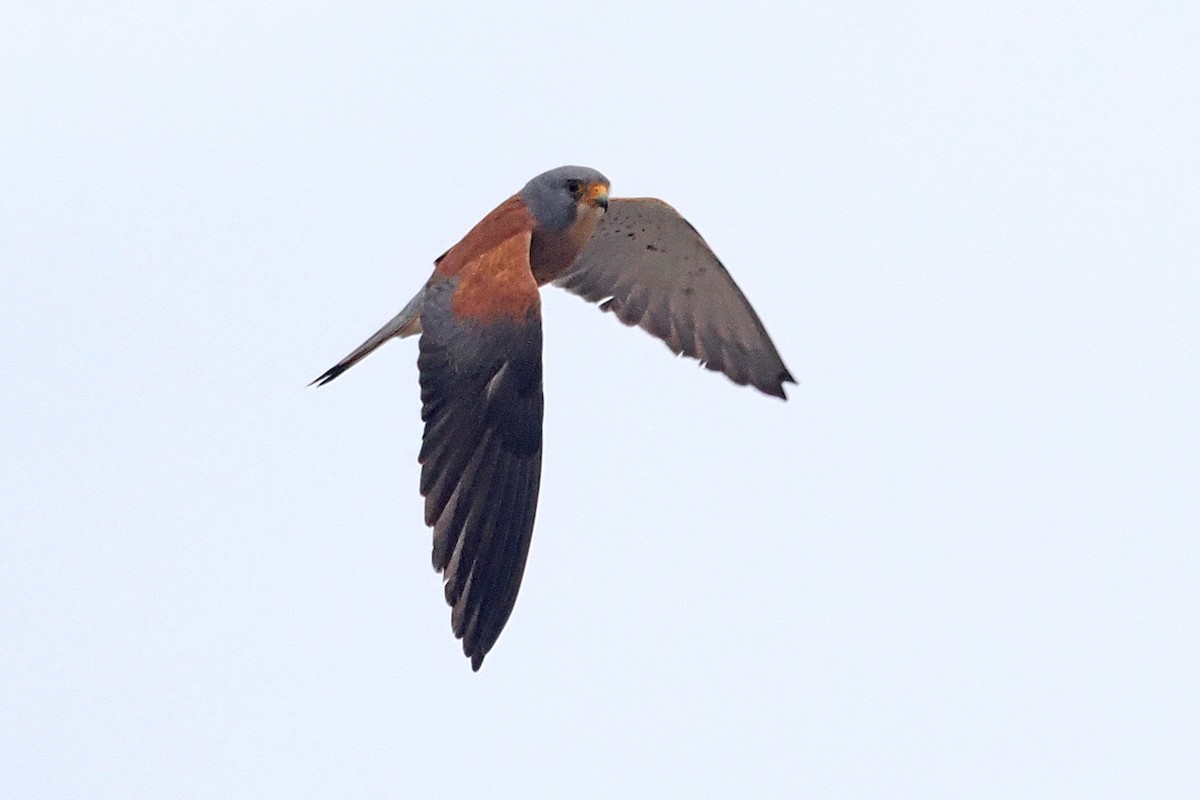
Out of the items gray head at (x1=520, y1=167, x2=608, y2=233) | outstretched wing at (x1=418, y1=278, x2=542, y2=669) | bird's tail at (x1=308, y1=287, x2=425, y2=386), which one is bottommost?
outstretched wing at (x1=418, y1=278, x2=542, y2=669)

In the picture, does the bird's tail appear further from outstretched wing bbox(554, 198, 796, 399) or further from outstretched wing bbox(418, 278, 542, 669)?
outstretched wing bbox(554, 198, 796, 399)

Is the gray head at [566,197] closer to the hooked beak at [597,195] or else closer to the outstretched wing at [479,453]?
the hooked beak at [597,195]

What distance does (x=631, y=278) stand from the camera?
12219mm

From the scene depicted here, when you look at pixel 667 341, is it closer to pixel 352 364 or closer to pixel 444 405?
pixel 352 364

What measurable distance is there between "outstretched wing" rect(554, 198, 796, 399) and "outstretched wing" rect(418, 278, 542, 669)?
7.13 feet

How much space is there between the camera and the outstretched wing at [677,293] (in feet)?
39.1

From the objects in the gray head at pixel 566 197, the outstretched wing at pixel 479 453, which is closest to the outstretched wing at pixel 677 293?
the gray head at pixel 566 197

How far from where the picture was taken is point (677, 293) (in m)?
12.2

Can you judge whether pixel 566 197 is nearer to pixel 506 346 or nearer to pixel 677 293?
pixel 506 346

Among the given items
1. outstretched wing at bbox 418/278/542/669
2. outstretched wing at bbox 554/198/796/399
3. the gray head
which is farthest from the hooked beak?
outstretched wing at bbox 554/198/796/399

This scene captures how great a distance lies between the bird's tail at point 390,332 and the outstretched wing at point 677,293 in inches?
61.3

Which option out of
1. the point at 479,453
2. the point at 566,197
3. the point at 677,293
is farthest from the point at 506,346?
the point at 677,293

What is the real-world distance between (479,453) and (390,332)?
67.4 inches

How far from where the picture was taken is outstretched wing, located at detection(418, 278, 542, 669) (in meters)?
8.90
